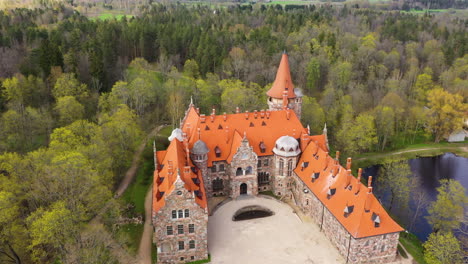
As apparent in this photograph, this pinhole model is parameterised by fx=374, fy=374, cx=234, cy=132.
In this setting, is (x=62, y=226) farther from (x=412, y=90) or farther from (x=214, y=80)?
(x=412, y=90)

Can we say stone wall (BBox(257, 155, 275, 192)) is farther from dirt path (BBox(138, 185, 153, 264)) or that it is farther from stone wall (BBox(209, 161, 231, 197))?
dirt path (BBox(138, 185, 153, 264))

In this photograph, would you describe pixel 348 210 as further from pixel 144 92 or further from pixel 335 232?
pixel 144 92

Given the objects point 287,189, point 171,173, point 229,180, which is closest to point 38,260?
point 171,173

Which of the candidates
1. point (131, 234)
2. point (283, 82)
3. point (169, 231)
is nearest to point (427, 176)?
point (283, 82)

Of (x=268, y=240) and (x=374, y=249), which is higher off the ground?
(x=374, y=249)

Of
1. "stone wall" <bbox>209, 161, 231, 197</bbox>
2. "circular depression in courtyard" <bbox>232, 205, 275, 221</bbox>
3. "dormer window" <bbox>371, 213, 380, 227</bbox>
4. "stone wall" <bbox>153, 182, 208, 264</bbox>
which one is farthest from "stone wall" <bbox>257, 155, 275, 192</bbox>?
"dormer window" <bbox>371, 213, 380, 227</bbox>
